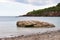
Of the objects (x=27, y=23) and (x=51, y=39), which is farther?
(x=27, y=23)

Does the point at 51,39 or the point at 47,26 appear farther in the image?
the point at 47,26

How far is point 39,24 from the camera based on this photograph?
43.4 meters

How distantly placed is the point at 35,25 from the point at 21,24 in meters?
2.84

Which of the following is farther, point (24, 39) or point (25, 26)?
point (25, 26)

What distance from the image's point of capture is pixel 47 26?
43625 mm

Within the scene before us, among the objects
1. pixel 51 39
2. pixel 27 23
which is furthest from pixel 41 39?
pixel 27 23

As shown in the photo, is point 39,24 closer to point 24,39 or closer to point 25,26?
point 25,26

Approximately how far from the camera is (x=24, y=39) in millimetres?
21531

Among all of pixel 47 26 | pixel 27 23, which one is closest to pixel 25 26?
pixel 27 23

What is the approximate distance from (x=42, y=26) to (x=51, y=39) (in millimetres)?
22838

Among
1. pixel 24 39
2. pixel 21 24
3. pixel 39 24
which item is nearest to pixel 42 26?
pixel 39 24

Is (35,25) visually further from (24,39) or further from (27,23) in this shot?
(24,39)

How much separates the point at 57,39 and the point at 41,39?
1.49 meters

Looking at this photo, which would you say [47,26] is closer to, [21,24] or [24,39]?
[21,24]
